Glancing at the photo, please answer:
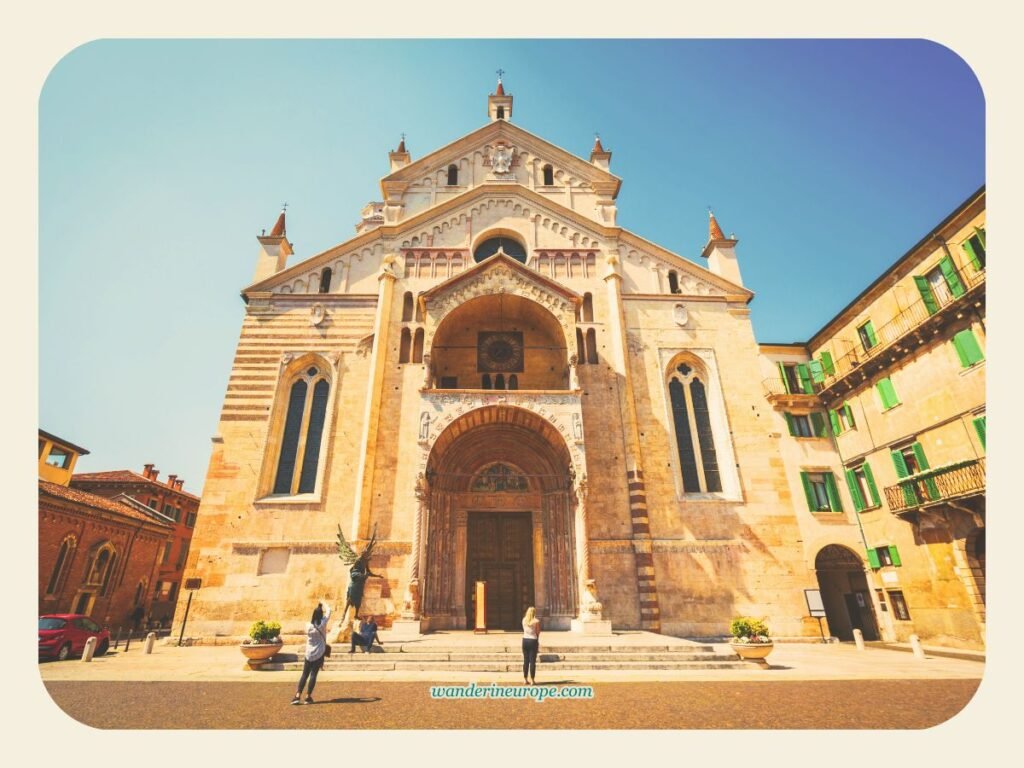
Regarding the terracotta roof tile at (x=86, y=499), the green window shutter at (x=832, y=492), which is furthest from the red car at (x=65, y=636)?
the green window shutter at (x=832, y=492)

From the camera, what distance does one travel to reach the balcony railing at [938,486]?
14.3 meters

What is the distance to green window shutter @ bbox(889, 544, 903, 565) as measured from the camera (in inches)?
681

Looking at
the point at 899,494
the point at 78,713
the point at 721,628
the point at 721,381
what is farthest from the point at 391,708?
the point at 899,494

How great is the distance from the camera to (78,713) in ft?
22.5

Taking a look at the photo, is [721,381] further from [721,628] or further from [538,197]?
[538,197]

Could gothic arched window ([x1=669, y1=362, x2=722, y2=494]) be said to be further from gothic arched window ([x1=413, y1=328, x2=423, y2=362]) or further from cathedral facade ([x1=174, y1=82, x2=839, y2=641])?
gothic arched window ([x1=413, y1=328, x2=423, y2=362])

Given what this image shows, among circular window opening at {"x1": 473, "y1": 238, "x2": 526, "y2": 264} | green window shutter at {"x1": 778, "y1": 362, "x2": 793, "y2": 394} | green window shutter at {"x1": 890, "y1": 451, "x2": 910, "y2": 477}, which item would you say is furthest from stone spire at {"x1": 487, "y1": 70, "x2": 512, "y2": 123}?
green window shutter at {"x1": 890, "y1": 451, "x2": 910, "y2": 477}

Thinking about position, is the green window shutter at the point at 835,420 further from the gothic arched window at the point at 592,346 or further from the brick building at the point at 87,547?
the brick building at the point at 87,547

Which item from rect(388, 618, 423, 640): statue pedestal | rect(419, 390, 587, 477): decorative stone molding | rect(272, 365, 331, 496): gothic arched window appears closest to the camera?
rect(388, 618, 423, 640): statue pedestal

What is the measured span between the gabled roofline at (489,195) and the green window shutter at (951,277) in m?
6.06

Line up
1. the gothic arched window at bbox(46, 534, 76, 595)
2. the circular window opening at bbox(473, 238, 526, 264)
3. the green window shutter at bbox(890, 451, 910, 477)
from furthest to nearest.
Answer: the circular window opening at bbox(473, 238, 526, 264), the gothic arched window at bbox(46, 534, 76, 595), the green window shutter at bbox(890, 451, 910, 477)

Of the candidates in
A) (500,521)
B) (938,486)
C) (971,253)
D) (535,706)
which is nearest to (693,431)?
(938,486)

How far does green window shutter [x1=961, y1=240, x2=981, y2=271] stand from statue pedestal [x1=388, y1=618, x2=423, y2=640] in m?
19.4

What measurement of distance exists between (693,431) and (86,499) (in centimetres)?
2755
